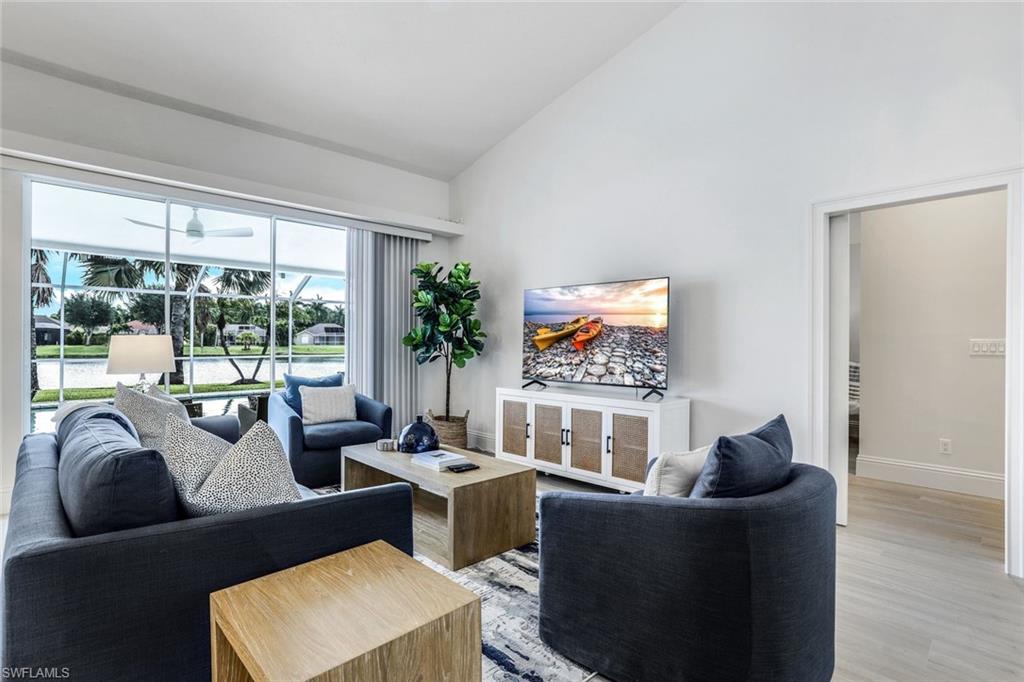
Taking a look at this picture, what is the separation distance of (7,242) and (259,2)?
234 cm

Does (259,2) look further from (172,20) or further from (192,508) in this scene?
(192,508)

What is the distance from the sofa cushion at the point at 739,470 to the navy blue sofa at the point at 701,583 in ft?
0.19

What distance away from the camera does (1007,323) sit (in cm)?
253

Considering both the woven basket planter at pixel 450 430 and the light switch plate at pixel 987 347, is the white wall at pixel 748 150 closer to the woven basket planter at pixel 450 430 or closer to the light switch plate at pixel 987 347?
the light switch plate at pixel 987 347

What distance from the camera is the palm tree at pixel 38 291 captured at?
11.9 ft

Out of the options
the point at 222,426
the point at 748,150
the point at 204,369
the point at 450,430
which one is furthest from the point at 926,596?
the point at 204,369

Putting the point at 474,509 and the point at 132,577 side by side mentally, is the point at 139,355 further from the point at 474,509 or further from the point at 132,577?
the point at 132,577

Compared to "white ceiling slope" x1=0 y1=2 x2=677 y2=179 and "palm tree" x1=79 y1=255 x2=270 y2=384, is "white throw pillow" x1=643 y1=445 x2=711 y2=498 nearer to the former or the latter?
"white ceiling slope" x1=0 y1=2 x2=677 y2=179

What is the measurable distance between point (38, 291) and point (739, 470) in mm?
4741

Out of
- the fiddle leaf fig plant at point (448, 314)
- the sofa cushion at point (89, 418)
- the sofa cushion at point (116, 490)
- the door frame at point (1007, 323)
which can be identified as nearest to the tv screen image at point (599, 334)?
the fiddle leaf fig plant at point (448, 314)

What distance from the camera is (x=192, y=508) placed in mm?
1382

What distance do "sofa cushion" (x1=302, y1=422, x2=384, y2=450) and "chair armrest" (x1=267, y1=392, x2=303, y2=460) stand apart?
64mm

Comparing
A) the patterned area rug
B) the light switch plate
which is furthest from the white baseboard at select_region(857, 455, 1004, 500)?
the patterned area rug

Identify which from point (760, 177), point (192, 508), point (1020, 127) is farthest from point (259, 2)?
point (1020, 127)
